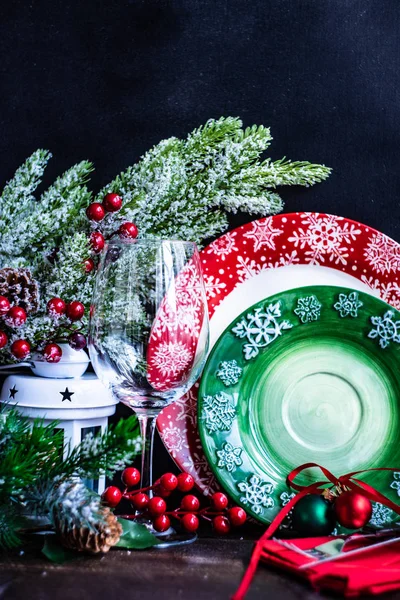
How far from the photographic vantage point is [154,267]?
69 centimetres

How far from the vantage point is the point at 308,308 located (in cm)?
81

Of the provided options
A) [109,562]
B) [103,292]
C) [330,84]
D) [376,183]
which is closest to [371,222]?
[376,183]

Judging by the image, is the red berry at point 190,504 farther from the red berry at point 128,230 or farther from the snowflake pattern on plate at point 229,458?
the red berry at point 128,230

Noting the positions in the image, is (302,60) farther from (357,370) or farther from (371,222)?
(357,370)

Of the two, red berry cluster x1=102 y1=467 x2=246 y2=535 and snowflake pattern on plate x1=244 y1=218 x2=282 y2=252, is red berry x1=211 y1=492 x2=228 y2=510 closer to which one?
red berry cluster x1=102 y1=467 x2=246 y2=535

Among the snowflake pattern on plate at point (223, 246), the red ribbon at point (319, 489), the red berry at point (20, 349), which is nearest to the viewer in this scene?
the red ribbon at point (319, 489)

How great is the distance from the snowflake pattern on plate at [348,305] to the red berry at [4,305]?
0.38 m

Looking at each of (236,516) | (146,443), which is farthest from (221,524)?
(146,443)

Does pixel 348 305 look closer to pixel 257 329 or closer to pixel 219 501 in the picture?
pixel 257 329

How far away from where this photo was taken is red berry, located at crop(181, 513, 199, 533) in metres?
0.71

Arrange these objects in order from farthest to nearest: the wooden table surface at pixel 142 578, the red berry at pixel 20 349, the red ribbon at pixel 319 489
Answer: the red berry at pixel 20 349 < the red ribbon at pixel 319 489 < the wooden table surface at pixel 142 578

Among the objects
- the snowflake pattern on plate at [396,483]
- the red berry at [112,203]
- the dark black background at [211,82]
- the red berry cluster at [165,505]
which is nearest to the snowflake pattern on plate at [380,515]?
the snowflake pattern on plate at [396,483]

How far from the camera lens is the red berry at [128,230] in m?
0.82

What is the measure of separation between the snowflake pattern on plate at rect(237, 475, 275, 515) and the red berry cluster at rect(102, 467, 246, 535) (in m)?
0.03
